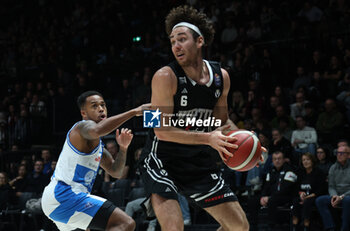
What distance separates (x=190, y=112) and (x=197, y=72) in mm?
340

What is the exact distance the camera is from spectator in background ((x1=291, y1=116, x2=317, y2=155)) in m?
9.36

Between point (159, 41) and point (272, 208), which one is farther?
point (159, 41)

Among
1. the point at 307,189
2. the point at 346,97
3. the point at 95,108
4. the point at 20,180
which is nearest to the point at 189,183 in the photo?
the point at 95,108

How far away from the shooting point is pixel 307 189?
8.51 meters

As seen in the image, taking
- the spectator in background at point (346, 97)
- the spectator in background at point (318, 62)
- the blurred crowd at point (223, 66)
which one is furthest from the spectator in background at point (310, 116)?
the spectator in background at point (318, 62)

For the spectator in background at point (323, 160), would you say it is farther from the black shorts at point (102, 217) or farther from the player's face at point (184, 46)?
the player's face at point (184, 46)

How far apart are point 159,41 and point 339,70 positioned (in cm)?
498

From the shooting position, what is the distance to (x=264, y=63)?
11430 millimetres

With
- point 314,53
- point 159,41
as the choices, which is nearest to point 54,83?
point 159,41

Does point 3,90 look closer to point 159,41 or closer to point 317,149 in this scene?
point 159,41

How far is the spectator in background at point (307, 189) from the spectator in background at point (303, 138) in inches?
28.4

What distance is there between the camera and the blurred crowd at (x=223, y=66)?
31.9 feet

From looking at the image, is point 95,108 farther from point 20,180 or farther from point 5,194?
point 20,180

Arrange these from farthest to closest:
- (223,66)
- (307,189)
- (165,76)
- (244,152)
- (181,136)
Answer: (223,66)
(307,189)
(165,76)
(181,136)
(244,152)
